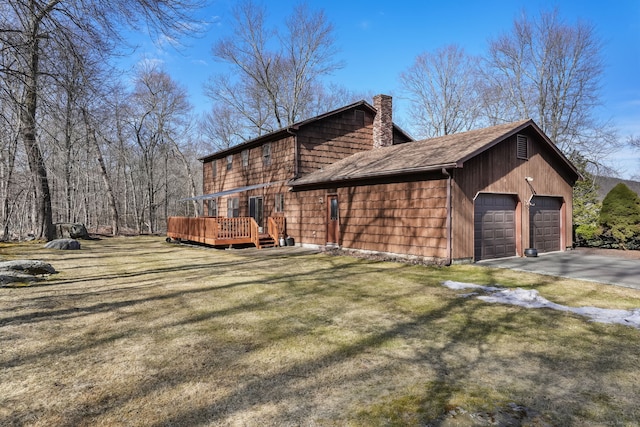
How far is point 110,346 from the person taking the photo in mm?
4305

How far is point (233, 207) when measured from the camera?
839 inches

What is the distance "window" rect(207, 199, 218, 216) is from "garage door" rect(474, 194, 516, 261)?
16393mm

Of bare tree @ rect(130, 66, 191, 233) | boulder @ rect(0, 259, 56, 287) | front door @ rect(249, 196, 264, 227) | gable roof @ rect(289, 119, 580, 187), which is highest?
bare tree @ rect(130, 66, 191, 233)

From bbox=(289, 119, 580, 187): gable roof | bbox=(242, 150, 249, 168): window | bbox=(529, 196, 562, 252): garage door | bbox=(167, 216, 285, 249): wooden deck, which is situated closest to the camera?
bbox=(289, 119, 580, 187): gable roof

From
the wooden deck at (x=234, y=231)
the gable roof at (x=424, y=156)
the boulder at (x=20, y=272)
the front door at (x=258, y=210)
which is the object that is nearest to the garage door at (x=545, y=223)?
the gable roof at (x=424, y=156)

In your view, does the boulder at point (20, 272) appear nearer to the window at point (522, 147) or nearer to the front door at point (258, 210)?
the front door at point (258, 210)

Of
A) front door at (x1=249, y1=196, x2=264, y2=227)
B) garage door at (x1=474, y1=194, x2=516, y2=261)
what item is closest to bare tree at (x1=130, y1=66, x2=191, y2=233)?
front door at (x1=249, y1=196, x2=264, y2=227)

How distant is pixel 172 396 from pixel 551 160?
1490 cm

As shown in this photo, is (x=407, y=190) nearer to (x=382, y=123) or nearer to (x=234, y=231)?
(x=382, y=123)

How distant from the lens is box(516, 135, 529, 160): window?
40.5 ft

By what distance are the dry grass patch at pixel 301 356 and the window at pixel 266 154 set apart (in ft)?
38.2

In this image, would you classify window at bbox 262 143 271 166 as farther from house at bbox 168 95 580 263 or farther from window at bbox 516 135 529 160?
window at bbox 516 135 529 160

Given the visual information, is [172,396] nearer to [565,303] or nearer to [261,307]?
[261,307]

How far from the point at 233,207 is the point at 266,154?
442 cm
